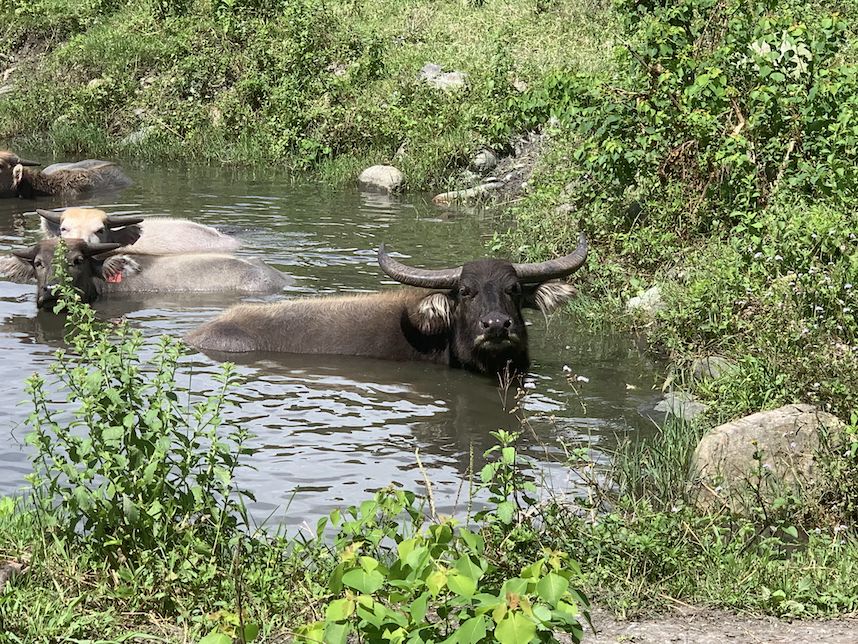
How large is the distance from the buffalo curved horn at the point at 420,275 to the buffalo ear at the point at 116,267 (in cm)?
272

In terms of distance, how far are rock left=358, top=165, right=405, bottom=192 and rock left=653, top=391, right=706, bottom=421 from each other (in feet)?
24.5

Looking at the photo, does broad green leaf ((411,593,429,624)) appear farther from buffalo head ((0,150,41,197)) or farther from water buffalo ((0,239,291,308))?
buffalo head ((0,150,41,197))

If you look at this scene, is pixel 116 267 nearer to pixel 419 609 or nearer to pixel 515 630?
pixel 419 609

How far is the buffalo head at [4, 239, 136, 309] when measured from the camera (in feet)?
30.1

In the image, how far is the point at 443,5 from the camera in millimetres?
18625

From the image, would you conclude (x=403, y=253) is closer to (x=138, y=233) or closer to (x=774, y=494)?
(x=138, y=233)

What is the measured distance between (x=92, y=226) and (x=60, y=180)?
165 inches

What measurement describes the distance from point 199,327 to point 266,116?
328 inches

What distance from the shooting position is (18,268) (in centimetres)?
966

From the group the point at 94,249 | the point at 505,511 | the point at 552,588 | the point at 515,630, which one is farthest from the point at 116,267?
the point at 515,630

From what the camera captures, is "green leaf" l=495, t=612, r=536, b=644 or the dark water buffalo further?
the dark water buffalo

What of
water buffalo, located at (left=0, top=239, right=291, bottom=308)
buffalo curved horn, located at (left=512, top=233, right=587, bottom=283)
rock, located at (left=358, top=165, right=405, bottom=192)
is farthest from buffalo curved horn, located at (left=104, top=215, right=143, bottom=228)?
buffalo curved horn, located at (left=512, top=233, right=587, bottom=283)

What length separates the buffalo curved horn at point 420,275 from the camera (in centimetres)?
786

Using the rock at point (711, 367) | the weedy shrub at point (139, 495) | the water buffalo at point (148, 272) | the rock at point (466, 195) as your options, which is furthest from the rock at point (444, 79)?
the weedy shrub at point (139, 495)
